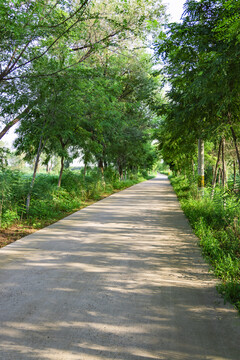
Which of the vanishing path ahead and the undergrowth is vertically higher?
the undergrowth

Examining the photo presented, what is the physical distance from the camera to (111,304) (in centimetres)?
334

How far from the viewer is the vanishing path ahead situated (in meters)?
2.53

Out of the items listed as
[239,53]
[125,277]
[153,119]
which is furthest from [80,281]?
[153,119]

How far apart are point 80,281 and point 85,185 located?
37.1ft

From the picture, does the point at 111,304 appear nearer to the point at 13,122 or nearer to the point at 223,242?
the point at 223,242

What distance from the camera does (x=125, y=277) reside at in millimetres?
4215

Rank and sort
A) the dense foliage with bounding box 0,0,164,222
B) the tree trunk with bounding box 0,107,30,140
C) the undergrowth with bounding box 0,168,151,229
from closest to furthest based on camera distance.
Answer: the dense foliage with bounding box 0,0,164,222
the undergrowth with bounding box 0,168,151,229
the tree trunk with bounding box 0,107,30,140

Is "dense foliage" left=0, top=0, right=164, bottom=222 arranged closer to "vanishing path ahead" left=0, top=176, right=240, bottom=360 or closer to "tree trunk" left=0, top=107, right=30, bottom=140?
"tree trunk" left=0, top=107, right=30, bottom=140

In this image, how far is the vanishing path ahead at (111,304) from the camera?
8.31ft

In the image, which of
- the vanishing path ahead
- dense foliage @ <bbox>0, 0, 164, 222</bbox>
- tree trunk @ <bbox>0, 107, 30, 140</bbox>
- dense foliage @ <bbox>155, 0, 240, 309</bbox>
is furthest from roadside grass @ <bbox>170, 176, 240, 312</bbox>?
tree trunk @ <bbox>0, 107, 30, 140</bbox>

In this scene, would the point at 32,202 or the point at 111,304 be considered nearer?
the point at 111,304

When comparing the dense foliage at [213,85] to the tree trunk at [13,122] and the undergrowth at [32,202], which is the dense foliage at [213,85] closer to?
the tree trunk at [13,122]

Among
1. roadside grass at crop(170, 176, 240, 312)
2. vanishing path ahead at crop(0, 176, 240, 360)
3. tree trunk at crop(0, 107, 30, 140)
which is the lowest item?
vanishing path ahead at crop(0, 176, 240, 360)

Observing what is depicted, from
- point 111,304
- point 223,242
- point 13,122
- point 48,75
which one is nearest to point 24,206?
point 13,122
